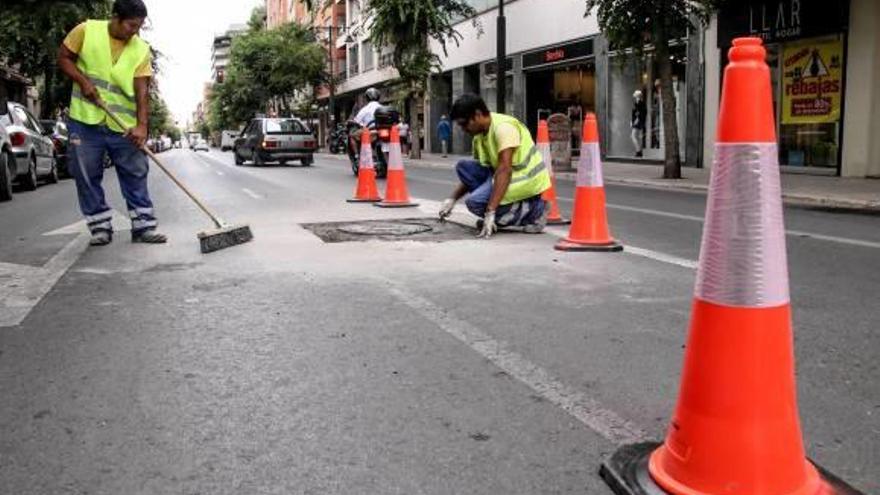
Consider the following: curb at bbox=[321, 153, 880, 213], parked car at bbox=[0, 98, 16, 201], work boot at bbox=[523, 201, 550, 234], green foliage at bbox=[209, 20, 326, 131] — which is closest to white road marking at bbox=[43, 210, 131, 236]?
work boot at bbox=[523, 201, 550, 234]

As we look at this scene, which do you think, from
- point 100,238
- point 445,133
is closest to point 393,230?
point 100,238

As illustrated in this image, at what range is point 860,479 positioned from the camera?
2.52 meters

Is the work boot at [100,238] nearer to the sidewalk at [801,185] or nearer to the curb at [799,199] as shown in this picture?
the curb at [799,199]

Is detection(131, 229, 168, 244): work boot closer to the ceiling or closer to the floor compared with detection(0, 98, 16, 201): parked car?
closer to the floor

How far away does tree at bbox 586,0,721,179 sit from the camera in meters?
15.5

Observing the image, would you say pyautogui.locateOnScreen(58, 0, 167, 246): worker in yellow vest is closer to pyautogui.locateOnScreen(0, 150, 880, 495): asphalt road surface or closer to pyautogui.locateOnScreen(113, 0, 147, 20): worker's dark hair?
pyautogui.locateOnScreen(113, 0, 147, 20): worker's dark hair

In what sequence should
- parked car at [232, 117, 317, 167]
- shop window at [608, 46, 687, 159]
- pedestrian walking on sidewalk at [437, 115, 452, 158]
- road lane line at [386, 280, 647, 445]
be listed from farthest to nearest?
pedestrian walking on sidewalk at [437, 115, 452, 158]
parked car at [232, 117, 317, 167]
shop window at [608, 46, 687, 159]
road lane line at [386, 280, 647, 445]

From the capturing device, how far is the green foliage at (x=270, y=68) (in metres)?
53.3

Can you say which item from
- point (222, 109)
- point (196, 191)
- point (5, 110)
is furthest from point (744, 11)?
point (222, 109)

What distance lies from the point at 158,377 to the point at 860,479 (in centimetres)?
257

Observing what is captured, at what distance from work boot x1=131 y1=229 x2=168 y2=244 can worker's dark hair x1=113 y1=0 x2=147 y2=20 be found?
179 centimetres

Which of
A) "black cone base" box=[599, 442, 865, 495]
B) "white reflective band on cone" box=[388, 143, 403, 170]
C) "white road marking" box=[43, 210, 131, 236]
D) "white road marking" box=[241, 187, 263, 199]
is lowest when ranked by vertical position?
"black cone base" box=[599, 442, 865, 495]

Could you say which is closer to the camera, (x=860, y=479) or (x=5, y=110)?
(x=860, y=479)

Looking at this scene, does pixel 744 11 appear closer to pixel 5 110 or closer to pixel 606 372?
pixel 5 110
